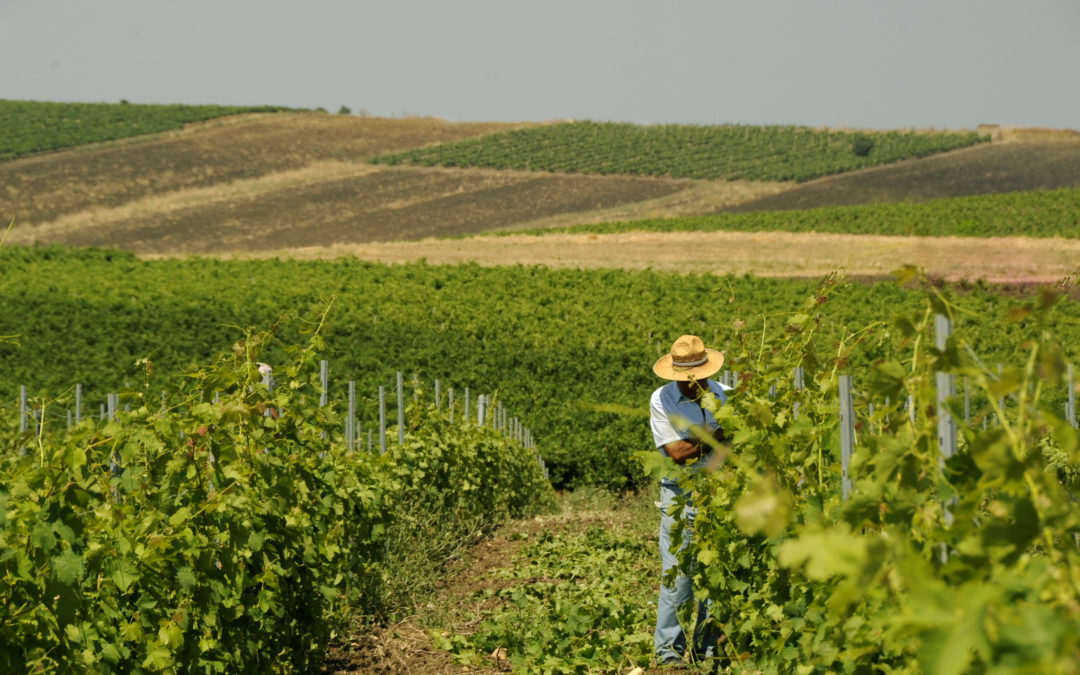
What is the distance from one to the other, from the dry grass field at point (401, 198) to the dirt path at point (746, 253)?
0.13 metres

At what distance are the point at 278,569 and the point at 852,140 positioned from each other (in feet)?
260

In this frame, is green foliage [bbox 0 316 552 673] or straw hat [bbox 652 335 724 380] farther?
straw hat [bbox 652 335 724 380]

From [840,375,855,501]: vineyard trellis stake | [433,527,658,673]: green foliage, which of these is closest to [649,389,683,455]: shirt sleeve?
[433,527,658,673]: green foliage

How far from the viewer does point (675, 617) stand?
550cm

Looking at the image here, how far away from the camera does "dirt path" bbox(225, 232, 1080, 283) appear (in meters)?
34.0

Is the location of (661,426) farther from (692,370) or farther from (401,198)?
(401,198)

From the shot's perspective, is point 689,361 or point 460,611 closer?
point 689,361

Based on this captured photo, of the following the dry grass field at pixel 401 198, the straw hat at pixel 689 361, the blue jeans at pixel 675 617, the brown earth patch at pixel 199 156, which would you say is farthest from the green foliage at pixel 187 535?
the brown earth patch at pixel 199 156

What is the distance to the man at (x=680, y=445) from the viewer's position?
17.6 ft

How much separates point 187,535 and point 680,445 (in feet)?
8.18

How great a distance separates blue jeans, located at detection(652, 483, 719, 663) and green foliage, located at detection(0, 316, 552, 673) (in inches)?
65.8

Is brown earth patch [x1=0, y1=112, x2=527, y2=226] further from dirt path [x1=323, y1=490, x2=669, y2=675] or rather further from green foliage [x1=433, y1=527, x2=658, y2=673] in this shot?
green foliage [x1=433, y1=527, x2=658, y2=673]

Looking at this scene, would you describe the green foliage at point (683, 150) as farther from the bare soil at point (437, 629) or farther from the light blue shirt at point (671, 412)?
the light blue shirt at point (671, 412)

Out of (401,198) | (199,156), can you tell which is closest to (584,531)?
(401,198)
